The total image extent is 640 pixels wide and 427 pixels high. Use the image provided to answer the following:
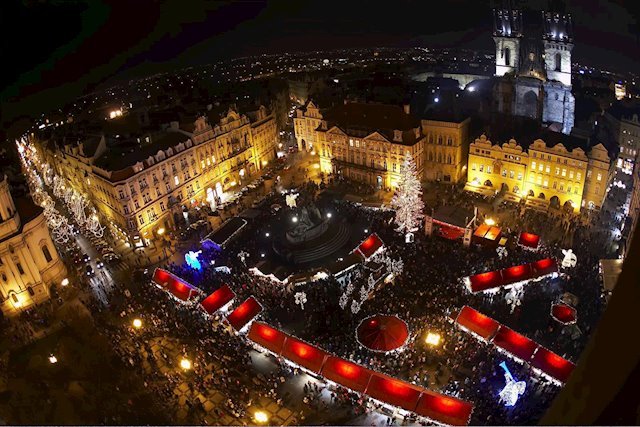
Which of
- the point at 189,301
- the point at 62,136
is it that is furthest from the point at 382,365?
the point at 62,136

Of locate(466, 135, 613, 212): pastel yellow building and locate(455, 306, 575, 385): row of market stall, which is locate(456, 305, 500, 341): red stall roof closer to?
locate(455, 306, 575, 385): row of market stall

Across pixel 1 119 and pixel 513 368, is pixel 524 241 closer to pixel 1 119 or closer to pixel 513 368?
pixel 513 368

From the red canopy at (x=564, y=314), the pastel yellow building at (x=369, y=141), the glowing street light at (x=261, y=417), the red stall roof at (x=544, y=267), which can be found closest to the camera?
the glowing street light at (x=261, y=417)

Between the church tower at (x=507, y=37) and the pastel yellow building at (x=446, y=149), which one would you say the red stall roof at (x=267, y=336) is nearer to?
the pastel yellow building at (x=446, y=149)

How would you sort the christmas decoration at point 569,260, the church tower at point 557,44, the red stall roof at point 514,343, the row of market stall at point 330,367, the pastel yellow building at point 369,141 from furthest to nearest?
the church tower at point 557,44, the pastel yellow building at point 369,141, the christmas decoration at point 569,260, the red stall roof at point 514,343, the row of market stall at point 330,367

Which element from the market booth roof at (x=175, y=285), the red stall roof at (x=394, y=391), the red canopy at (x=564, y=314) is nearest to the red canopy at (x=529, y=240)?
the red canopy at (x=564, y=314)

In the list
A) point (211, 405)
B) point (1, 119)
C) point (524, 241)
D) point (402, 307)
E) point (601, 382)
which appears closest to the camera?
point (601, 382)

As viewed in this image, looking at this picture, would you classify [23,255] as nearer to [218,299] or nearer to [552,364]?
[218,299]
